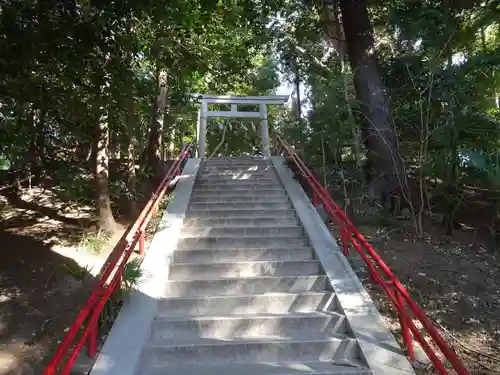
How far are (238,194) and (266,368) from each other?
191 inches

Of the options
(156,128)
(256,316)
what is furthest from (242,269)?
(156,128)

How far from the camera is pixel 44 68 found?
4504 mm

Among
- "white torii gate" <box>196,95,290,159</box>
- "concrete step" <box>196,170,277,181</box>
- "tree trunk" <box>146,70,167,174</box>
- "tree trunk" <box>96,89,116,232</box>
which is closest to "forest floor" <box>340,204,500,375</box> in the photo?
"concrete step" <box>196,170,277,181</box>

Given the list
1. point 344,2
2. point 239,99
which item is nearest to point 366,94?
point 344,2

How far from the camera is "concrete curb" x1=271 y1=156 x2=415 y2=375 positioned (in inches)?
138

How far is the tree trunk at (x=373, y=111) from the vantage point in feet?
25.4

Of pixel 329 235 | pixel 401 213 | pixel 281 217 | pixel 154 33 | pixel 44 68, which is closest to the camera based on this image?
pixel 44 68

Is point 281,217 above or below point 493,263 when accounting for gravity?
above

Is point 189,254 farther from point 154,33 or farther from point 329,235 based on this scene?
point 154,33

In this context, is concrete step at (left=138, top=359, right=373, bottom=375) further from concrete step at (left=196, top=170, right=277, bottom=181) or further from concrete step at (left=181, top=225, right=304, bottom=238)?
concrete step at (left=196, top=170, right=277, bottom=181)

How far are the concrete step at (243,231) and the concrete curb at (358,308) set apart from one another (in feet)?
0.68

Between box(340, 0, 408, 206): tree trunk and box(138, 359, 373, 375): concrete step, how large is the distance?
4270 mm

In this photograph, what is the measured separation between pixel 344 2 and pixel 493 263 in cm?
575

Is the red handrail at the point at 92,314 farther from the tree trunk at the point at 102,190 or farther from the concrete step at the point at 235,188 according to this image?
the concrete step at the point at 235,188
